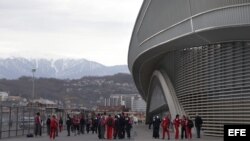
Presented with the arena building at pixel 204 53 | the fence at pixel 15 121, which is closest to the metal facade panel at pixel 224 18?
the arena building at pixel 204 53

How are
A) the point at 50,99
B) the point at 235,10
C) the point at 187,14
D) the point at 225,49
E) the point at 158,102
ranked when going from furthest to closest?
1. the point at 50,99
2. the point at 158,102
3. the point at 187,14
4. the point at 225,49
5. the point at 235,10

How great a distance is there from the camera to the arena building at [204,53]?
2762cm

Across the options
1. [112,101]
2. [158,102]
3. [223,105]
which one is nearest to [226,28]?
[223,105]

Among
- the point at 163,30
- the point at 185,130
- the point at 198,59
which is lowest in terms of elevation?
the point at 185,130

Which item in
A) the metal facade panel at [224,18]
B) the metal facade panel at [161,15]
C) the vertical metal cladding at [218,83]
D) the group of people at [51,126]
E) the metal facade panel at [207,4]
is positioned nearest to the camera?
the metal facade panel at [224,18]

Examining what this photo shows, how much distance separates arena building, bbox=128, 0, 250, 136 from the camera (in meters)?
27.6

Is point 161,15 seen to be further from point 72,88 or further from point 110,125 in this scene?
point 72,88

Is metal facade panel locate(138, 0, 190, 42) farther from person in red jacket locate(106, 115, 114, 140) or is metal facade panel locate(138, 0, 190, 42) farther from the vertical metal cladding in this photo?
person in red jacket locate(106, 115, 114, 140)

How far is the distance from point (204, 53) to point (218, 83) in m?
2.87

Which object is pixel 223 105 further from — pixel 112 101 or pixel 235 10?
pixel 112 101

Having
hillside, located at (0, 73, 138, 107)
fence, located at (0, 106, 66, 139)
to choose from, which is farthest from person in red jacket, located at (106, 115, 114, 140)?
hillside, located at (0, 73, 138, 107)

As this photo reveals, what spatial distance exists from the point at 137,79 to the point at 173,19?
99.2 ft

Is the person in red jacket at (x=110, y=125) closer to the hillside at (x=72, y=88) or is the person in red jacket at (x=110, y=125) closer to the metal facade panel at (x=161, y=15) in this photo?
the metal facade panel at (x=161, y=15)

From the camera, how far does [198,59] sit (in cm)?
3428
